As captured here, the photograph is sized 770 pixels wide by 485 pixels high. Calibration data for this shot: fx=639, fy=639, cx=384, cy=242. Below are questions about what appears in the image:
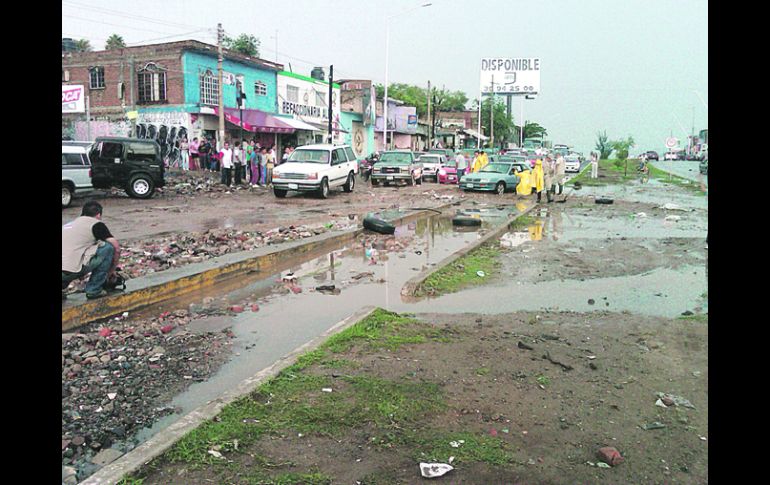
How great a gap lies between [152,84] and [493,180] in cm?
1883

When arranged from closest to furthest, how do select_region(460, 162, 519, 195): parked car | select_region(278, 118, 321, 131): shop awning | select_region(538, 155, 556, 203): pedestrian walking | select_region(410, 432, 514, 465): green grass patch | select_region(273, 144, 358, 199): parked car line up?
select_region(410, 432, 514, 465): green grass patch
select_region(273, 144, 358, 199): parked car
select_region(538, 155, 556, 203): pedestrian walking
select_region(460, 162, 519, 195): parked car
select_region(278, 118, 321, 131): shop awning

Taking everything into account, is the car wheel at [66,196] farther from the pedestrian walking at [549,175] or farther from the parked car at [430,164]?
the parked car at [430,164]

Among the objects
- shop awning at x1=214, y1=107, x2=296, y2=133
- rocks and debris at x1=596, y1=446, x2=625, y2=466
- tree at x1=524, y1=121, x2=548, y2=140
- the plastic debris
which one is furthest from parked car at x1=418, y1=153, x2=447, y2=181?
tree at x1=524, y1=121, x2=548, y2=140

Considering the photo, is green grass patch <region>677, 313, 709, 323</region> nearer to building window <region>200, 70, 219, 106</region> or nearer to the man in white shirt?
the man in white shirt

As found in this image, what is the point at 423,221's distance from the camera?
62.2ft

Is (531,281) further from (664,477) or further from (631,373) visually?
(664,477)

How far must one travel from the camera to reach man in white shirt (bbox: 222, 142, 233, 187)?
26.1 meters

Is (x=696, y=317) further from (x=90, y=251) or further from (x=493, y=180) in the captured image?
(x=493, y=180)

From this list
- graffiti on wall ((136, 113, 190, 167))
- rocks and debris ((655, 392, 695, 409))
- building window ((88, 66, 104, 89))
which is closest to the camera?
rocks and debris ((655, 392, 695, 409))

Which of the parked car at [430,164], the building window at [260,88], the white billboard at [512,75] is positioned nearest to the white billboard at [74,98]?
the building window at [260,88]

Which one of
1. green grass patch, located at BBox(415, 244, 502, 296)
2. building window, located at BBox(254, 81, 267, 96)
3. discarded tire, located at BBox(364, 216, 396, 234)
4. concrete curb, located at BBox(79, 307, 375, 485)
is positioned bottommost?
concrete curb, located at BBox(79, 307, 375, 485)

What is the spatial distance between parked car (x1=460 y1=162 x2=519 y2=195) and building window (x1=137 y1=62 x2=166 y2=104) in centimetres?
1682

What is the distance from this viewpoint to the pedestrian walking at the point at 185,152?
32.6 meters

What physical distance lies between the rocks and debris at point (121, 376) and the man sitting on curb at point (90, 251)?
0.60 meters
